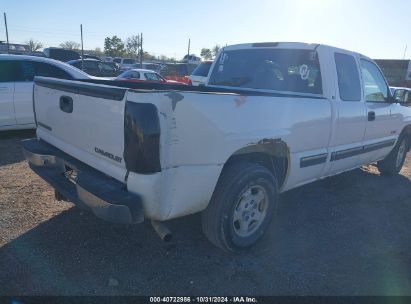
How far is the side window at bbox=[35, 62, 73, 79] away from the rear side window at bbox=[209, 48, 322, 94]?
3.65 meters

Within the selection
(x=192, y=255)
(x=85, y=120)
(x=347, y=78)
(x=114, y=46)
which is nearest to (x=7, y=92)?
(x=85, y=120)

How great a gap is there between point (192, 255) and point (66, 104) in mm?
1772

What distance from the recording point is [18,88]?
7000 mm

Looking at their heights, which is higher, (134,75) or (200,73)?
(200,73)

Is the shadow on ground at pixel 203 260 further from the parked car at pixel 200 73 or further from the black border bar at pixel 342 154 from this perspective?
the parked car at pixel 200 73

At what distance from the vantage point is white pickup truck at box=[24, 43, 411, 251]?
8.39 feet

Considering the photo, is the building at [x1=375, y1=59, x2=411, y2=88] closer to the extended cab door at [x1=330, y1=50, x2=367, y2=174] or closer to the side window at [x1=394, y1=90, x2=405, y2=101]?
the side window at [x1=394, y1=90, x2=405, y2=101]

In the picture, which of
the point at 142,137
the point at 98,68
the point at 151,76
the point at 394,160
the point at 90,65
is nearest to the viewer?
the point at 142,137

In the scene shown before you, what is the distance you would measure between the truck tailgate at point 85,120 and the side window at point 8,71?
3751 mm

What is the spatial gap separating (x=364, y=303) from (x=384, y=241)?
4.22 ft

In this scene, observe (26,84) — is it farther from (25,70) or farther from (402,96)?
(402,96)

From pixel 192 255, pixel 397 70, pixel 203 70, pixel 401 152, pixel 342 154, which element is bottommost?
pixel 192 255

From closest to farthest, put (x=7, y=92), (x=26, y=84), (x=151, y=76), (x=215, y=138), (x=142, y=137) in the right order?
(x=142, y=137) < (x=215, y=138) < (x=7, y=92) < (x=26, y=84) < (x=151, y=76)

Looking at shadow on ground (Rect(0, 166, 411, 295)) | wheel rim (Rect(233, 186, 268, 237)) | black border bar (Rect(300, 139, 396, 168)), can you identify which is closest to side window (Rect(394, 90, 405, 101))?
black border bar (Rect(300, 139, 396, 168))
